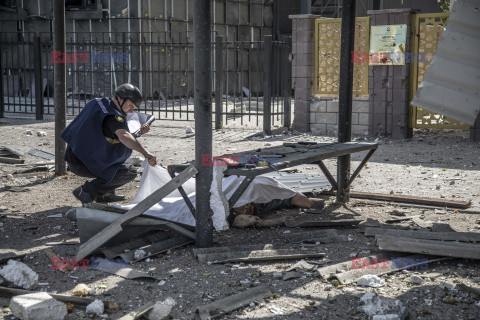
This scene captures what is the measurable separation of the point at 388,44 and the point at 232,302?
362 inches

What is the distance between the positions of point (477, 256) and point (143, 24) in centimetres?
1641

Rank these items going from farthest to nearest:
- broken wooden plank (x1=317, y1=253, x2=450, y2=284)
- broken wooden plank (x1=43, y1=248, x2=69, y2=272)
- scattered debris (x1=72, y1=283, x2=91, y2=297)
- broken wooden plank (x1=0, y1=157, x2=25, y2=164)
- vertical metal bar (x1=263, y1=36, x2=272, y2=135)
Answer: vertical metal bar (x1=263, y1=36, x2=272, y2=135) → broken wooden plank (x1=0, y1=157, x2=25, y2=164) → broken wooden plank (x1=43, y1=248, x2=69, y2=272) → broken wooden plank (x1=317, y1=253, x2=450, y2=284) → scattered debris (x1=72, y1=283, x2=91, y2=297)

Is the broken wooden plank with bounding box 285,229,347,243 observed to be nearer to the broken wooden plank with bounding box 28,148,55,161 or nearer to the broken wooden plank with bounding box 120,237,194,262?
the broken wooden plank with bounding box 120,237,194,262

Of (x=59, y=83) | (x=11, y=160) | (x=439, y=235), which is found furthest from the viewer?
(x=11, y=160)

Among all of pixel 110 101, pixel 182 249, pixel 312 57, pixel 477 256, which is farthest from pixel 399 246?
pixel 312 57

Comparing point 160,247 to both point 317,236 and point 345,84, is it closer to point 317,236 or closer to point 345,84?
point 317,236

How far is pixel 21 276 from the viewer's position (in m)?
4.15

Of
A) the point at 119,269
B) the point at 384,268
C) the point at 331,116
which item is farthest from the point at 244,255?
the point at 331,116

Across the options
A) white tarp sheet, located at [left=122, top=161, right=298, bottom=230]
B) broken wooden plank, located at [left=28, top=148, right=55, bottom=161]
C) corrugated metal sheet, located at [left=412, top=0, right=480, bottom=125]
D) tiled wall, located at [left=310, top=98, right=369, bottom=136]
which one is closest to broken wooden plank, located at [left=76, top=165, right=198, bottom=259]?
white tarp sheet, located at [left=122, top=161, right=298, bottom=230]

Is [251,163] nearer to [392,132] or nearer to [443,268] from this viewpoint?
[443,268]

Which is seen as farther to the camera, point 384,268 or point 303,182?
point 303,182

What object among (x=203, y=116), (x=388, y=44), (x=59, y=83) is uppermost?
(x=388, y=44)

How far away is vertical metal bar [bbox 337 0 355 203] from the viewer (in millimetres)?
6633

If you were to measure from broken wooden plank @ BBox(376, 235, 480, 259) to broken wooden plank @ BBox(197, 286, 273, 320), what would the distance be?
47.4 inches
